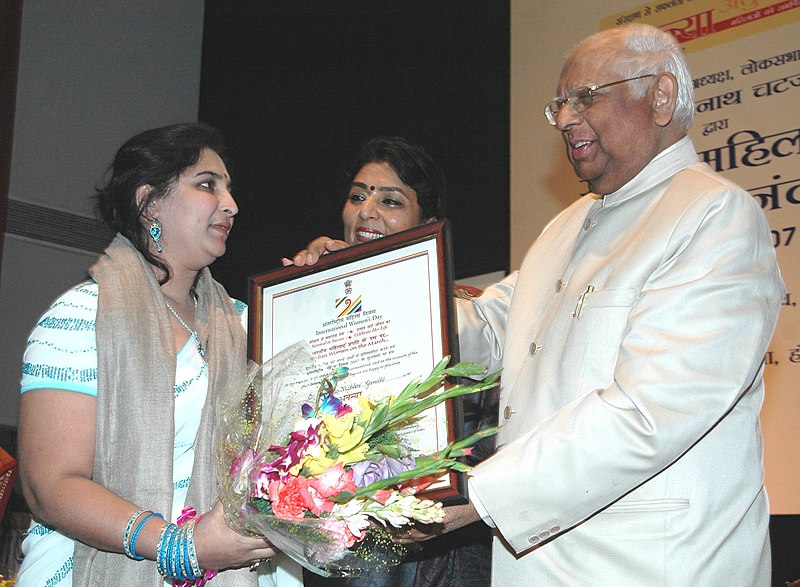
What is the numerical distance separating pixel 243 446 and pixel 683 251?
1.00 meters

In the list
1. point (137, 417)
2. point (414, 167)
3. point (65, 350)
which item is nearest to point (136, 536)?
point (137, 417)

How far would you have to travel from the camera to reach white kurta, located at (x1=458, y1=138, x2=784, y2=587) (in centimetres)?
196

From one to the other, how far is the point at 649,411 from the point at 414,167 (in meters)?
1.70

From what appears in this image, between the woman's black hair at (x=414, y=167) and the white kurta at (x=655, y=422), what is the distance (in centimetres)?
130

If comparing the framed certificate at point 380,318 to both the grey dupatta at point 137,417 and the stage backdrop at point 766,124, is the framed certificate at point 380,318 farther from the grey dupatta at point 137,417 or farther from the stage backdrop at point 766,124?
the stage backdrop at point 766,124

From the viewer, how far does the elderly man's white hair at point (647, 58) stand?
2.42 metres

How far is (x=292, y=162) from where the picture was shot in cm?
706

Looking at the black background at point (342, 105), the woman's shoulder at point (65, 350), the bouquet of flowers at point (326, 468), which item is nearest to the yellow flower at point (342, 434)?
the bouquet of flowers at point (326, 468)

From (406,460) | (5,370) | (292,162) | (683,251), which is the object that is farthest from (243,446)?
(5,370)

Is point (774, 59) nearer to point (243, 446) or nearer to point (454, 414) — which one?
point (454, 414)

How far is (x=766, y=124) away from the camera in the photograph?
4336 millimetres

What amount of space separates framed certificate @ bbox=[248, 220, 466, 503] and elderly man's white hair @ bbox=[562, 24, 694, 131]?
0.60m

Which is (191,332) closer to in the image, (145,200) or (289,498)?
(145,200)

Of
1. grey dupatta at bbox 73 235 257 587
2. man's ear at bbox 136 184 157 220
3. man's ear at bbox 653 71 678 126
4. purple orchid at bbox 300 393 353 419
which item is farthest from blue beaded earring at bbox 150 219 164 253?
man's ear at bbox 653 71 678 126
